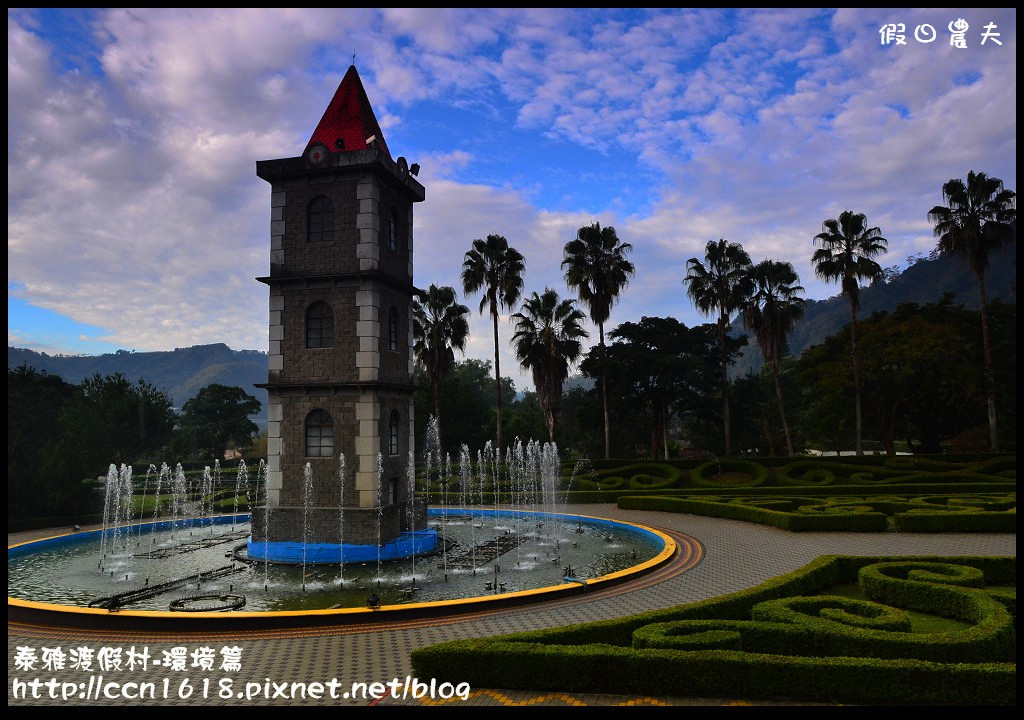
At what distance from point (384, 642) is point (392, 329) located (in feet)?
41.4

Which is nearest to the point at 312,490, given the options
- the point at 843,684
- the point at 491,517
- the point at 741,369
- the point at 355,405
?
the point at 355,405

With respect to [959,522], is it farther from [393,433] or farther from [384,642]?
[384,642]

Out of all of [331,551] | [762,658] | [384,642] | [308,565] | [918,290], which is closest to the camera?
[762,658]

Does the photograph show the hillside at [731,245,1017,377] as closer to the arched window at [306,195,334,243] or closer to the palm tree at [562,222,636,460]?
the palm tree at [562,222,636,460]

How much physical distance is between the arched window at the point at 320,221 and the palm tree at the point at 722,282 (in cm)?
2827

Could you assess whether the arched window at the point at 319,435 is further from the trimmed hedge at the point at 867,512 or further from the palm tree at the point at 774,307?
the palm tree at the point at 774,307

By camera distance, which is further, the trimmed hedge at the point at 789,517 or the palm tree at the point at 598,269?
the palm tree at the point at 598,269

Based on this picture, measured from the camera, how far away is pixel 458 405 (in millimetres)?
54562

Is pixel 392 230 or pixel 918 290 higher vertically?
pixel 918 290

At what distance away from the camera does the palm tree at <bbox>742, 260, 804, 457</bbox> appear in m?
40.2

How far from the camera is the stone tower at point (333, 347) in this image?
2066 cm

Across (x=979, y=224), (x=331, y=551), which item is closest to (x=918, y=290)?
(x=979, y=224)

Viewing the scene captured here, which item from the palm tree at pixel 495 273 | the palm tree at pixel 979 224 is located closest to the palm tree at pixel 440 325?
the palm tree at pixel 495 273

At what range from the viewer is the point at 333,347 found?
21.2 meters
